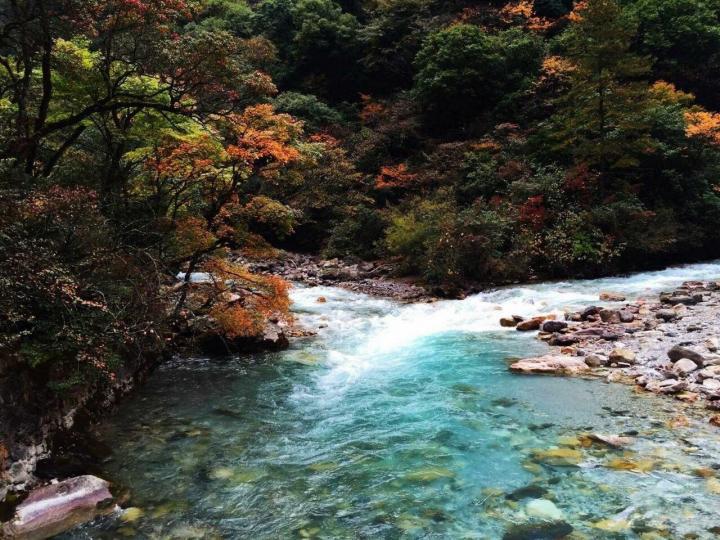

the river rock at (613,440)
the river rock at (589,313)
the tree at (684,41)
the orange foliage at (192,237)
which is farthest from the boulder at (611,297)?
the tree at (684,41)

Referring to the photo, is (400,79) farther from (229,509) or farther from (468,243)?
(229,509)

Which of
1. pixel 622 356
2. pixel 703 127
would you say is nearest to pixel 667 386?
pixel 622 356

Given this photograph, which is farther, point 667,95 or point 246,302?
point 667,95

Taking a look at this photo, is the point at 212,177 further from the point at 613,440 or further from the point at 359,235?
the point at 359,235

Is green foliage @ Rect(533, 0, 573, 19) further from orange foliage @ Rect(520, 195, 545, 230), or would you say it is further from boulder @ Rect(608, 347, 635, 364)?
boulder @ Rect(608, 347, 635, 364)

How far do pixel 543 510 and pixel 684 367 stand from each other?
4.53 m

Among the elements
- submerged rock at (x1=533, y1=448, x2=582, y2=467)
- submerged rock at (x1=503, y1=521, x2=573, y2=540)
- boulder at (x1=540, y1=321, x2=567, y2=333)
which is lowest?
submerged rock at (x1=503, y1=521, x2=573, y2=540)

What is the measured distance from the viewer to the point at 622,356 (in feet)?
28.9

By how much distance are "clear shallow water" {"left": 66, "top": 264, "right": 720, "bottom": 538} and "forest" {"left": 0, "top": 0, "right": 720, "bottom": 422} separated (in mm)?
1396

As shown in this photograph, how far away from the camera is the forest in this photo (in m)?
7.09

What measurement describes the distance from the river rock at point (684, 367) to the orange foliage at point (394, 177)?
18717 millimetres

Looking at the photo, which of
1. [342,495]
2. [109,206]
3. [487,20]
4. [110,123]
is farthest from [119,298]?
[487,20]

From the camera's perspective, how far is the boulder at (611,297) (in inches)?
541

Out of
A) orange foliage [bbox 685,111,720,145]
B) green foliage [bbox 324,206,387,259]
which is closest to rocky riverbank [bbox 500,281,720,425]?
orange foliage [bbox 685,111,720,145]
